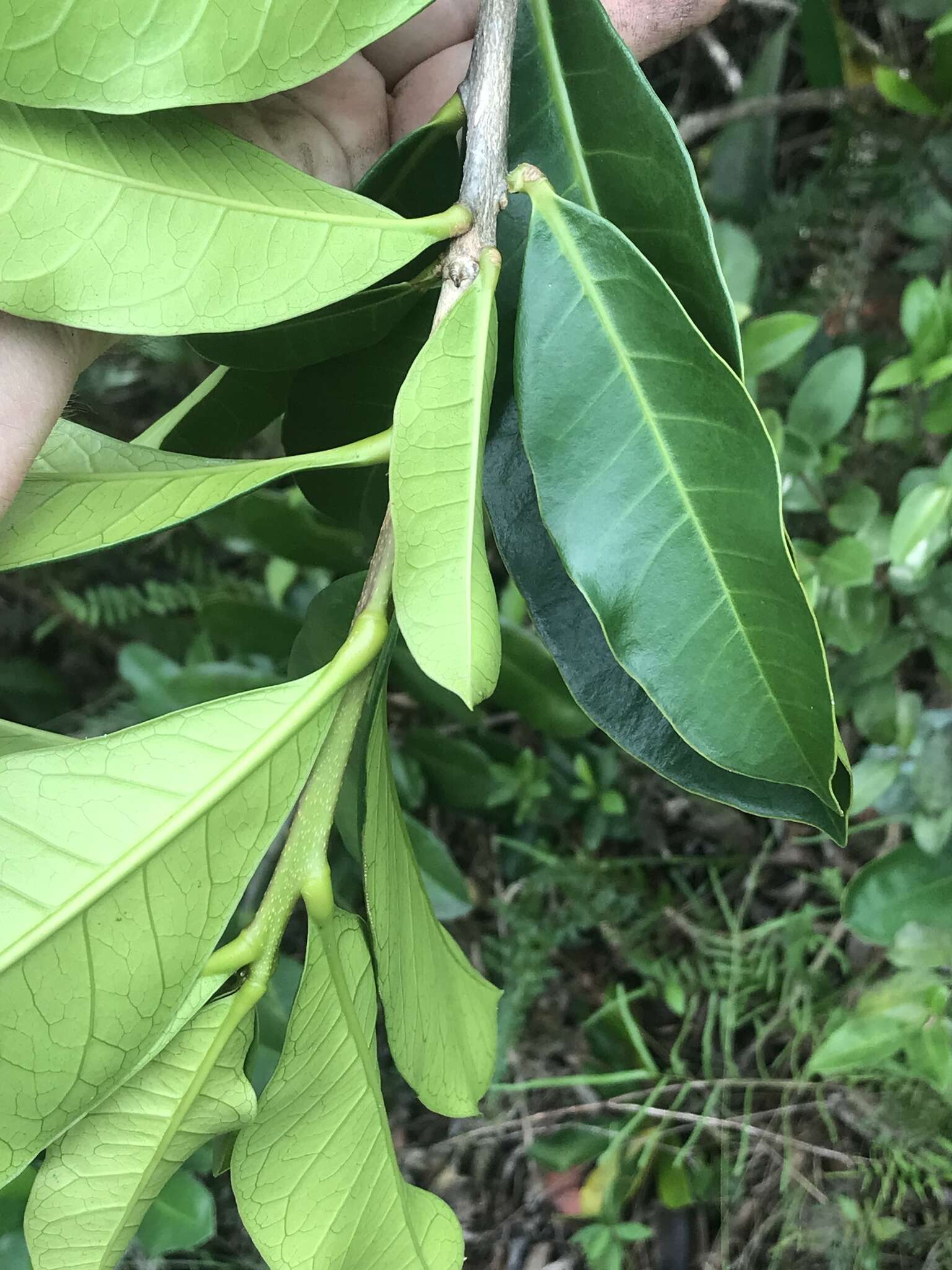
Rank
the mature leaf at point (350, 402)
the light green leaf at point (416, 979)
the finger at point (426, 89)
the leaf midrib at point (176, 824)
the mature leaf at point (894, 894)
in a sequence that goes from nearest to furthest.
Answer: the leaf midrib at point (176, 824) → the light green leaf at point (416, 979) → the mature leaf at point (350, 402) → the finger at point (426, 89) → the mature leaf at point (894, 894)

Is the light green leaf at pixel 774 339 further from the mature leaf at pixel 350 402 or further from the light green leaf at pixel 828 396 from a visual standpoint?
the mature leaf at pixel 350 402

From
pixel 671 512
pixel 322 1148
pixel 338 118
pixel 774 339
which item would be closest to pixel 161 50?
pixel 671 512

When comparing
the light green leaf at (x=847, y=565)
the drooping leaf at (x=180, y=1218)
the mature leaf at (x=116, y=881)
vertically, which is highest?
the mature leaf at (x=116, y=881)

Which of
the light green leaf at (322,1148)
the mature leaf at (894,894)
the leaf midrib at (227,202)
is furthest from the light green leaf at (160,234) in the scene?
the mature leaf at (894,894)

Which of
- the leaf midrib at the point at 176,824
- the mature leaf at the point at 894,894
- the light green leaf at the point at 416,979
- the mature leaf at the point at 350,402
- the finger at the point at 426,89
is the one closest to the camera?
the leaf midrib at the point at 176,824

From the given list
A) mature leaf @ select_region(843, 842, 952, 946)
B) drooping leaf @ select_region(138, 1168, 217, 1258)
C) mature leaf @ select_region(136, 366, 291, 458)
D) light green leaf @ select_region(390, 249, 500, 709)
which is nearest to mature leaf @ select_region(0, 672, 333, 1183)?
light green leaf @ select_region(390, 249, 500, 709)

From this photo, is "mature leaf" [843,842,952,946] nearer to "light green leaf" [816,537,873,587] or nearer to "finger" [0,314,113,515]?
"light green leaf" [816,537,873,587]
